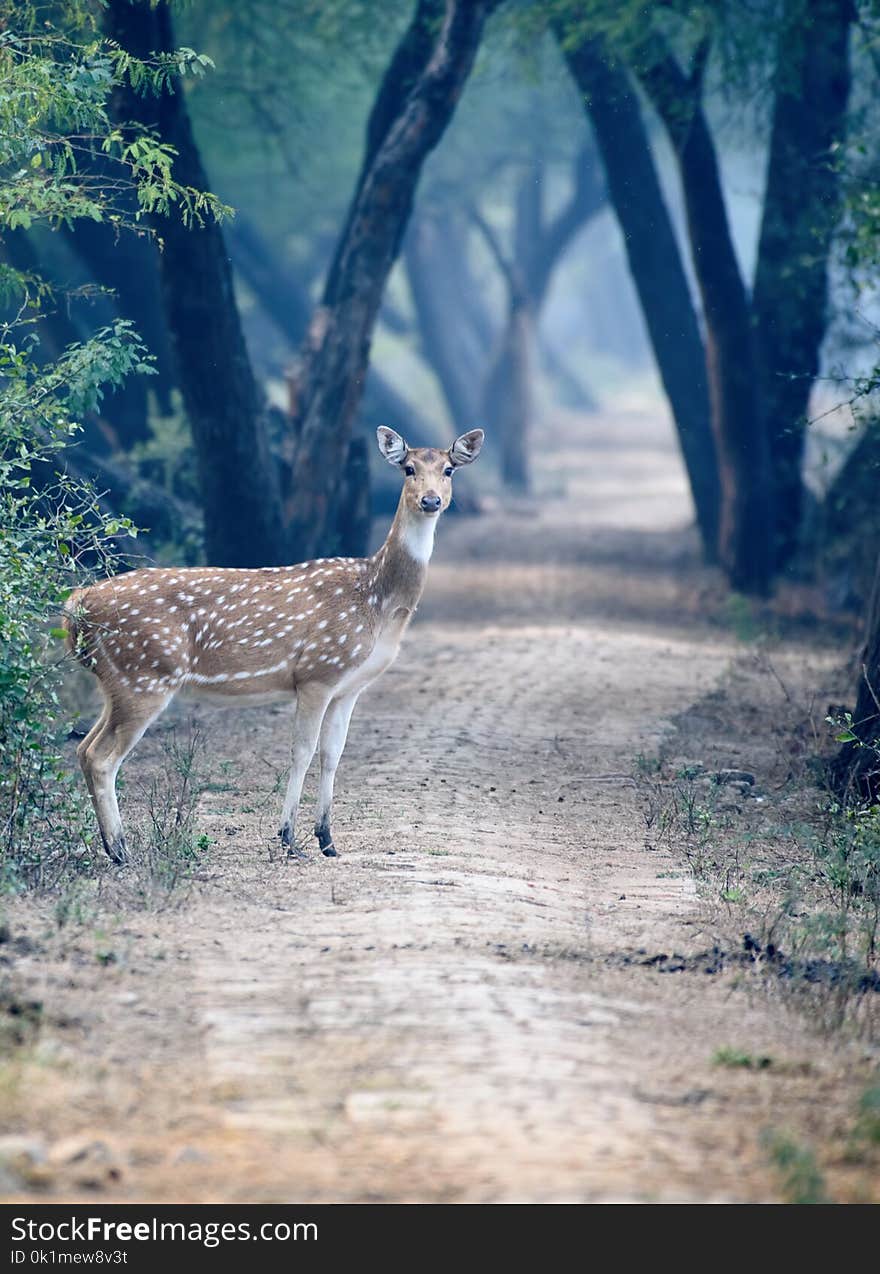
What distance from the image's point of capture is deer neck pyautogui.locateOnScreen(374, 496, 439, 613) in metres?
9.43

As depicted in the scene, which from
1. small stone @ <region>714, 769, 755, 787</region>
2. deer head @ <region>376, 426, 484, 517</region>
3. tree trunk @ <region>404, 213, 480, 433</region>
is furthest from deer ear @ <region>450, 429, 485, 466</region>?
tree trunk @ <region>404, 213, 480, 433</region>

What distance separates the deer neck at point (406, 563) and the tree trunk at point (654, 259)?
10752 millimetres

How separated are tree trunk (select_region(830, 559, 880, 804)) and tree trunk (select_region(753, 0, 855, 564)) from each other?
22.1ft

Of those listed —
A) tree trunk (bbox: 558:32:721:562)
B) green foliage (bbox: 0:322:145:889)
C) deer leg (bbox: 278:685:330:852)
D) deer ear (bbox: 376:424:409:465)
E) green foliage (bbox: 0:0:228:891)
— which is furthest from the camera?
tree trunk (bbox: 558:32:721:562)

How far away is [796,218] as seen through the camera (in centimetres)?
1831

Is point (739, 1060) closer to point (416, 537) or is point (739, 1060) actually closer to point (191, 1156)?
point (191, 1156)

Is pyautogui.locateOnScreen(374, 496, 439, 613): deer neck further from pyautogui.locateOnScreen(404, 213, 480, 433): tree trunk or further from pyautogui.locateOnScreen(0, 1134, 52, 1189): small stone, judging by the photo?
pyautogui.locateOnScreen(404, 213, 480, 433): tree trunk

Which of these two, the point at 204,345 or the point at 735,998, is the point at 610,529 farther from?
the point at 735,998

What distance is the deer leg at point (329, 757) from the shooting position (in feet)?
29.6

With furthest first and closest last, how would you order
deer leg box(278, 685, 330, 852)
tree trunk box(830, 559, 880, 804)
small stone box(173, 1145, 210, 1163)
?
tree trunk box(830, 559, 880, 804) < deer leg box(278, 685, 330, 852) < small stone box(173, 1145, 210, 1163)

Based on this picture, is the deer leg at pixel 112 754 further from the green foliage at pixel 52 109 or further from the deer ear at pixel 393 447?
the green foliage at pixel 52 109

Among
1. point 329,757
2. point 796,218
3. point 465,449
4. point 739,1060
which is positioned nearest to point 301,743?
point 329,757

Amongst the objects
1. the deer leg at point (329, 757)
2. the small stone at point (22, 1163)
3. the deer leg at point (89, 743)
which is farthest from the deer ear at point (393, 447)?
the small stone at point (22, 1163)

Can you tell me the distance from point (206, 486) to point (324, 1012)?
28.5 ft
